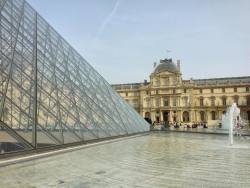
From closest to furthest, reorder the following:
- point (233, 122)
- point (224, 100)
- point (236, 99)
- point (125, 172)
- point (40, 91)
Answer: point (125, 172)
point (40, 91)
point (233, 122)
point (236, 99)
point (224, 100)

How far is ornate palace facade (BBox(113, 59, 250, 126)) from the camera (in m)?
90.8

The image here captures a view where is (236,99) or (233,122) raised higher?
(236,99)

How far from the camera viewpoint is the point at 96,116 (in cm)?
1764

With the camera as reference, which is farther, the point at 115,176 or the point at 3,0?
the point at 3,0

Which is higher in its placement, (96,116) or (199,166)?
(96,116)

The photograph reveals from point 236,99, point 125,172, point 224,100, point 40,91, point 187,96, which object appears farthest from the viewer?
point 187,96

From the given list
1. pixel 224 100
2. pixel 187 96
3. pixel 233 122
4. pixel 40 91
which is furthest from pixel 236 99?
pixel 40 91

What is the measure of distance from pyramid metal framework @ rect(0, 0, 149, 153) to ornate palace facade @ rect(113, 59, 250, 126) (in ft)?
245

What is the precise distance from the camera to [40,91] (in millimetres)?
13227

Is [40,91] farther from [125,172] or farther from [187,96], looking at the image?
[187,96]

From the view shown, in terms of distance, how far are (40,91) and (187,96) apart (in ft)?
269

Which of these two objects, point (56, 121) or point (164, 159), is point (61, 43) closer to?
point (56, 121)

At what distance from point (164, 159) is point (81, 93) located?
7550 mm

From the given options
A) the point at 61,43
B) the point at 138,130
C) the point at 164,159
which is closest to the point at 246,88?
the point at 138,130
